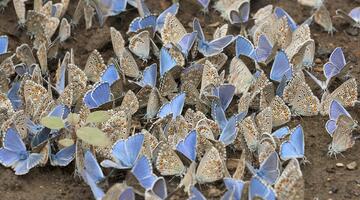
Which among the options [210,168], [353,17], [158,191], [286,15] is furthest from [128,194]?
[353,17]

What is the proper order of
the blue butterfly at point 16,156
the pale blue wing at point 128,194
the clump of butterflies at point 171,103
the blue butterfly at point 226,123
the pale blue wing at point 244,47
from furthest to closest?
the pale blue wing at point 244,47 < the blue butterfly at point 226,123 < the blue butterfly at point 16,156 < the clump of butterflies at point 171,103 < the pale blue wing at point 128,194

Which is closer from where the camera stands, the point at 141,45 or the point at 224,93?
the point at 224,93

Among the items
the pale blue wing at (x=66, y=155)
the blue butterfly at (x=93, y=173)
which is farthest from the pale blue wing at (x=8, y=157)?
the blue butterfly at (x=93, y=173)

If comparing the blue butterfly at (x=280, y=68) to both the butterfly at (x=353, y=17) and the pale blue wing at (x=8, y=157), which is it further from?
the pale blue wing at (x=8, y=157)

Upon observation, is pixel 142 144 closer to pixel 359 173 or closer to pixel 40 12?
pixel 359 173

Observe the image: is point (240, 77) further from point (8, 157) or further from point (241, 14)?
point (8, 157)

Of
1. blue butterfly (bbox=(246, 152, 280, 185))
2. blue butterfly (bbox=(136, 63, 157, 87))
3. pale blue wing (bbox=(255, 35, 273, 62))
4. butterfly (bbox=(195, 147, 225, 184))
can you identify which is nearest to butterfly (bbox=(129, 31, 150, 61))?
blue butterfly (bbox=(136, 63, 157, 87))
